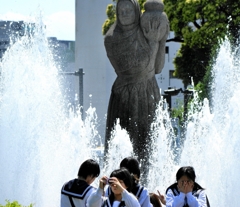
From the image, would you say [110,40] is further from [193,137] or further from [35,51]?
[193,137]

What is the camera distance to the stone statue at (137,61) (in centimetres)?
1288

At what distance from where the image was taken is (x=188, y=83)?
33.3 meters

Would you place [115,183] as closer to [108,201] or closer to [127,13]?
[108,201]

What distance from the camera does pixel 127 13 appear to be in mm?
12930

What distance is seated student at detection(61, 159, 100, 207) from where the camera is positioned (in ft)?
23.2

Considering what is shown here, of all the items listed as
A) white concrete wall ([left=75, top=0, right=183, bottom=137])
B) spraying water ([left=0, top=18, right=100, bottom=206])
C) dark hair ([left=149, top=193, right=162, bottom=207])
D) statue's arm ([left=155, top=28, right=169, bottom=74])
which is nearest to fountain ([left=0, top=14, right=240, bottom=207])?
spraying water ([left=0, top=18, right=100, bottom=206])

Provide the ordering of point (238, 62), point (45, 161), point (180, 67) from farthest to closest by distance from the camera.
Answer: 1. point (180, 67)
2. point (238, 62)
3. point (45, 161)

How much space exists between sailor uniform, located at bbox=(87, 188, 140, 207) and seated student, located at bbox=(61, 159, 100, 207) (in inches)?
8.1

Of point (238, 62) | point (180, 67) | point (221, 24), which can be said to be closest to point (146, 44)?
point (238, 62)

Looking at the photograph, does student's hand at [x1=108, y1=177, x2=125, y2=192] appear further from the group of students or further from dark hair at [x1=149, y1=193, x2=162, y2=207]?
dark hair at [x1=149, y1=193, x2=162, y2=207]

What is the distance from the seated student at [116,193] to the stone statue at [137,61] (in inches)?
234

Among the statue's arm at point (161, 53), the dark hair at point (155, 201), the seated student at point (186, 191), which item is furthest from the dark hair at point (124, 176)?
the statue's arm at point (161, 53)

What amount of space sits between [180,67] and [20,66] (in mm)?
20334

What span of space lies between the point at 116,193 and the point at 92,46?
3938cm
